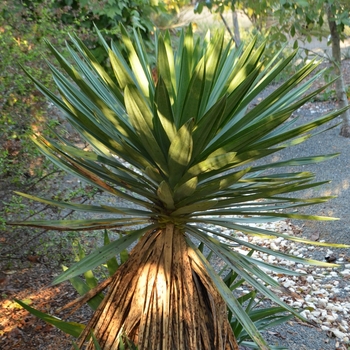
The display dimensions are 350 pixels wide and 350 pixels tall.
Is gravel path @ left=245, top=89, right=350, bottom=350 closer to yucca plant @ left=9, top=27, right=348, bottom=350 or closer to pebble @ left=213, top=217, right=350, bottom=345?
pebble @ left=213, top=217, right=350, bottom=345

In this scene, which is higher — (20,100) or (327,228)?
(327,228)

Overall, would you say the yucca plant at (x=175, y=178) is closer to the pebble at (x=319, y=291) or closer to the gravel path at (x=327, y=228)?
the gravel path at (x=327, y=228)

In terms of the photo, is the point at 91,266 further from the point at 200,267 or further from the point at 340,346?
the point at 340,346

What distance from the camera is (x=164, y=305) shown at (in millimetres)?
2203

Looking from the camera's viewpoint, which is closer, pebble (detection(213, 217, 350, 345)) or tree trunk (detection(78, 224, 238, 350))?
tree trunk (detection(78, 224, 238, 350))

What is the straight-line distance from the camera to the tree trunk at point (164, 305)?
2180 mm

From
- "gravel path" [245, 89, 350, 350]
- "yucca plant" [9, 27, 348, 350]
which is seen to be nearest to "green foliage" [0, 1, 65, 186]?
"yucca plant" [9, 27, 348, 350]

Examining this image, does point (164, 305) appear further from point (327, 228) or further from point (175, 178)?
point (327, 228)

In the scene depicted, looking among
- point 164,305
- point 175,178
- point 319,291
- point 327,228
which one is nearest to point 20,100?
point 175,178

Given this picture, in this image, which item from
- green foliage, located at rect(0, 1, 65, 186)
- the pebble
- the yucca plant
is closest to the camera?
the yucca plant

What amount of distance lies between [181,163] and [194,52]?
2.33ft

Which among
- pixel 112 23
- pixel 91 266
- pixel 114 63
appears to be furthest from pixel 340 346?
pixel 112 23

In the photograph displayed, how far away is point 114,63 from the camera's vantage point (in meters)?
2.18

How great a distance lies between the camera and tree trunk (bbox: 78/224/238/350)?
218 cm
